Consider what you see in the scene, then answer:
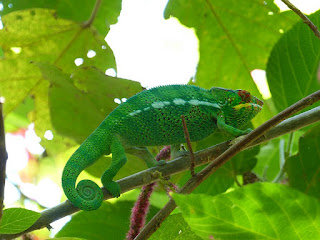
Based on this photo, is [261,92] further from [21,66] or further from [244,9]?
Answer: [21,66]

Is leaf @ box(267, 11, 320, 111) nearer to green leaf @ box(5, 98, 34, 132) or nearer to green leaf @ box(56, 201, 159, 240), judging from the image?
green leaf @ box(56, 201, 159, 240)

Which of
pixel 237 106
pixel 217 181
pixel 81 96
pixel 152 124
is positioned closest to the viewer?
pixel 152 124

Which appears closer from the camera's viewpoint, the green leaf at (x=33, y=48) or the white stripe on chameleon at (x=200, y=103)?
the white stripe on chameleon at (x=200, y=103)

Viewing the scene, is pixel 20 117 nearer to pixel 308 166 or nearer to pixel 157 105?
pixel 157 105

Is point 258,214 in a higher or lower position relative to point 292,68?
lower

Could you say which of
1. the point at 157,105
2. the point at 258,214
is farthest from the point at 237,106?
the point at 258,214

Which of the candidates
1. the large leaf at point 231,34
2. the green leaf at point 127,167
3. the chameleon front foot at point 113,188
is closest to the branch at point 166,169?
the chameleon front foot at point 113,188

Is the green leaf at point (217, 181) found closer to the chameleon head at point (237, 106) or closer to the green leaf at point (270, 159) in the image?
the chameleon head at point (237, 106)

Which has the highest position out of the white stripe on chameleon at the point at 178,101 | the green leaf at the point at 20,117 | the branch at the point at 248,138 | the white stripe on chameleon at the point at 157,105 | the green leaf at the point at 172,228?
the green leaf at the point at 20,117
